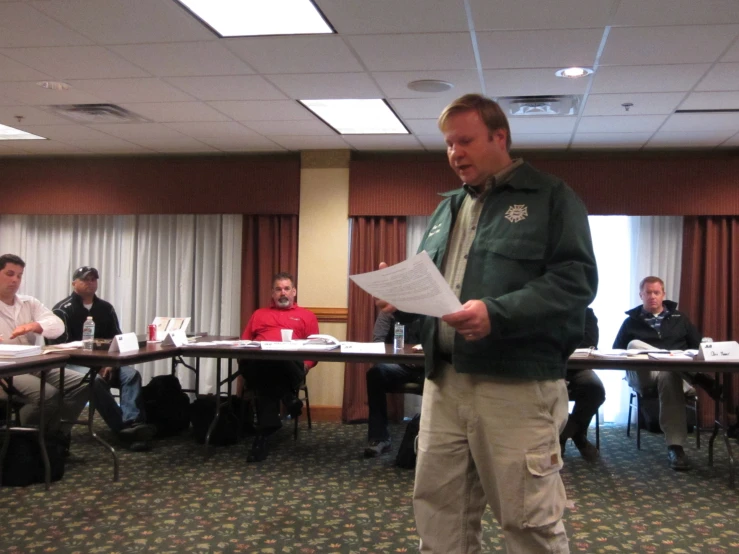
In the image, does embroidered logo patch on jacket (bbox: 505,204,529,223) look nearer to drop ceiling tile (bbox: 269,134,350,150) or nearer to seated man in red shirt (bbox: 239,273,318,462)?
seated man in red shirt (bbox: 239,273,318,462)

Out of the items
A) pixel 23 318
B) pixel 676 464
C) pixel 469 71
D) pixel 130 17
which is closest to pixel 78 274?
pixel 23 318

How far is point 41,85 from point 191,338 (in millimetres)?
1871

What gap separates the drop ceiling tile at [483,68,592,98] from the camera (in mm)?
3727

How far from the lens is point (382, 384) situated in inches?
183

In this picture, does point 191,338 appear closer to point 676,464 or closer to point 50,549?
point 50,549

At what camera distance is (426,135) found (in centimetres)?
527

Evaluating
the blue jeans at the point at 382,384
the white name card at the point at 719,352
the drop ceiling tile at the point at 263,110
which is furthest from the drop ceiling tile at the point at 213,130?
the white name card at the point at 719,352

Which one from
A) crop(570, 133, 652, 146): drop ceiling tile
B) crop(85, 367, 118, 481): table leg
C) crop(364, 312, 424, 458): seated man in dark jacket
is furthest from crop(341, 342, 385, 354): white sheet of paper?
crop(570, 133, 652, 146): drop ceiling tile

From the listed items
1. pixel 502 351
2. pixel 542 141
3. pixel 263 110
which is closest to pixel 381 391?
pixel 263 110

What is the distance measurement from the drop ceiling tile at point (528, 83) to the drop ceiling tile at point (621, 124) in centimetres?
71

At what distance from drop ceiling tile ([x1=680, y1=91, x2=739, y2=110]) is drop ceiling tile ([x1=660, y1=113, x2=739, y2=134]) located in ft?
0.53

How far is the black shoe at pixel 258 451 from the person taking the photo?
4.21 m

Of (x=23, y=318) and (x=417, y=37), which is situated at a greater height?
(x=417, y=37)

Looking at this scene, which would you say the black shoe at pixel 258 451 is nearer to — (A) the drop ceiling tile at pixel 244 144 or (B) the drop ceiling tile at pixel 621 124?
(A) the drop ceiling tile at pixel 244 144
